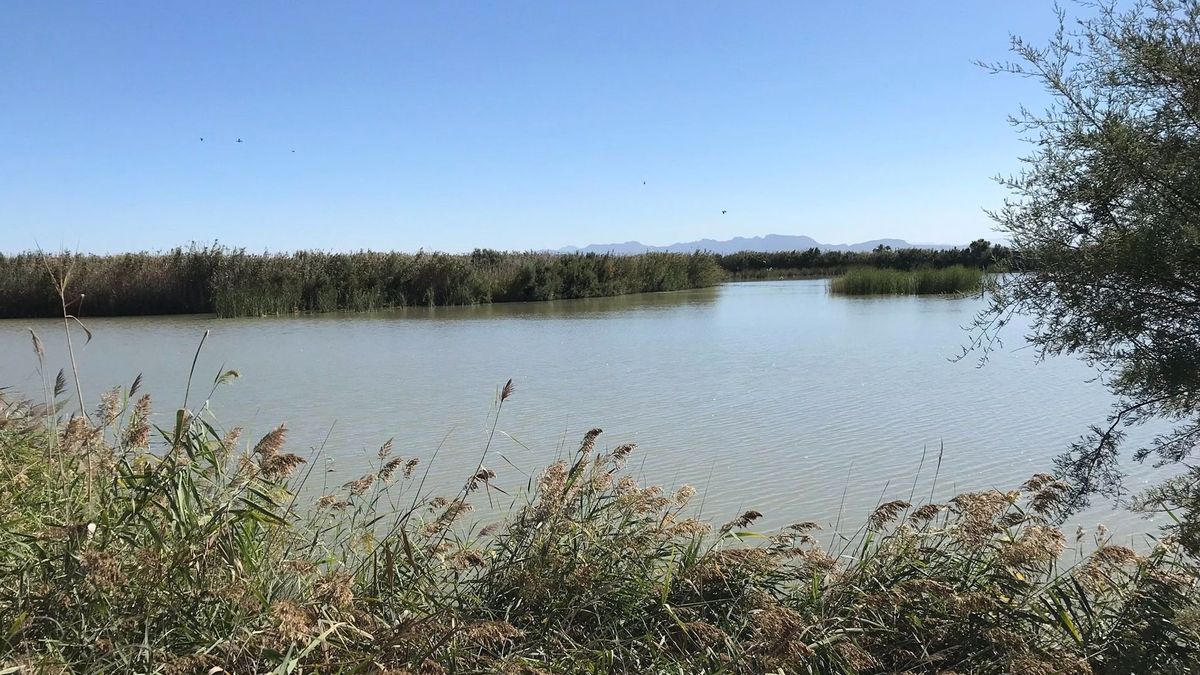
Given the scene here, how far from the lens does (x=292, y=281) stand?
64.6 ft

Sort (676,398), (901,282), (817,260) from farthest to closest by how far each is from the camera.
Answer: (817,260), (901,282), (676,398)

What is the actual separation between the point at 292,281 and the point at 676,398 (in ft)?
47.8

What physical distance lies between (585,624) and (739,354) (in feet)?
27.8

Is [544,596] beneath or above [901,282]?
beneath

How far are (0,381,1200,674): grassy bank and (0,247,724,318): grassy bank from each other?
16.7 metres

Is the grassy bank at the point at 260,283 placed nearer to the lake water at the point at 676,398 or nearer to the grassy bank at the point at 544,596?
the lake water at the point at 676,398

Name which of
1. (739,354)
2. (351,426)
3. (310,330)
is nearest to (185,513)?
(351,426)

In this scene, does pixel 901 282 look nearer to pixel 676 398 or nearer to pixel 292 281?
pixel 292 281

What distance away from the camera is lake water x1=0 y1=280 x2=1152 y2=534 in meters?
4.81

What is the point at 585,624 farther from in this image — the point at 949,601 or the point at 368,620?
the point at 949,601

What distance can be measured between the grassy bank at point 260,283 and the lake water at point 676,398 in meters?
4.61

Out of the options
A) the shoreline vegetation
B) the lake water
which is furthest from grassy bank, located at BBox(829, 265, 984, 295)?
the lake water

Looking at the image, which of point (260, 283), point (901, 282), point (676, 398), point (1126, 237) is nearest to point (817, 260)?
point (901, 282)

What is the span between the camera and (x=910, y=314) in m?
16.7
